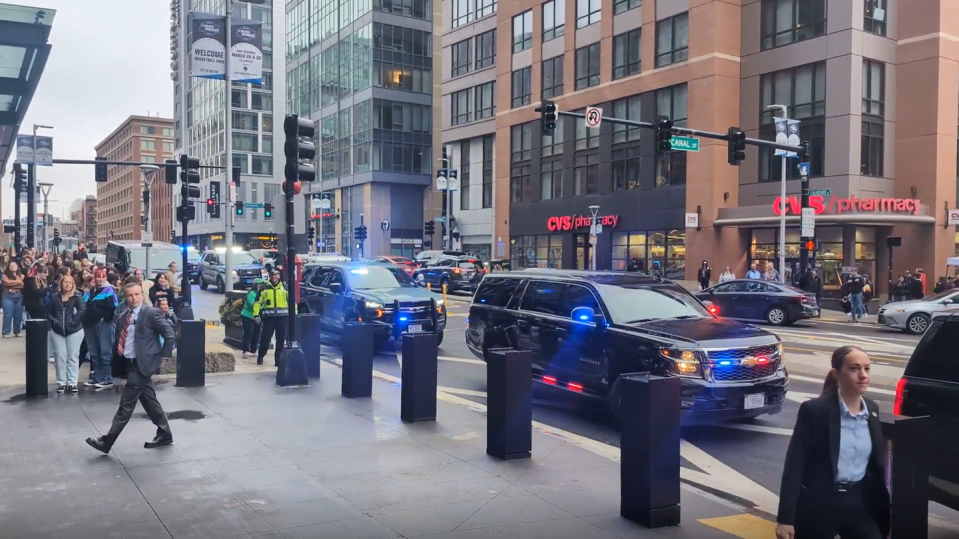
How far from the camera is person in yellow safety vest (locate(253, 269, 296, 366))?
13742mm

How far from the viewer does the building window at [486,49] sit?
57688 mm

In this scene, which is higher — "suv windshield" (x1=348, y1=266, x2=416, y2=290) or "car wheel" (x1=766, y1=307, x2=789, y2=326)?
"suv windshield" (x1=348, y1=266, x2=416, y2=290)

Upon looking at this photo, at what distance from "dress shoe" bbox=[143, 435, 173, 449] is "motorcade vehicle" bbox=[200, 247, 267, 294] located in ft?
82.7

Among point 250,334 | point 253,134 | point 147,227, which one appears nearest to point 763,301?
point 250,334

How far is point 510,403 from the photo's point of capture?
7641 mm

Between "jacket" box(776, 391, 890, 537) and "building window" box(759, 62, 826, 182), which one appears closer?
"jacket" box(776, 391, 890, 537)

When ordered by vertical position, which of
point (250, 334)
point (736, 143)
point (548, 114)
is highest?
point (548, 114)

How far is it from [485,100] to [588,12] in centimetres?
1303

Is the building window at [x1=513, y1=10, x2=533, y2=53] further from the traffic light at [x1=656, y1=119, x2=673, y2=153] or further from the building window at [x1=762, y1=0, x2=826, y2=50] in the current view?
the traffic light at [x1=656, y1=119, x2=673, y2=153]

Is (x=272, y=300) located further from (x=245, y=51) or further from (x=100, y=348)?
(x=245, y=51)

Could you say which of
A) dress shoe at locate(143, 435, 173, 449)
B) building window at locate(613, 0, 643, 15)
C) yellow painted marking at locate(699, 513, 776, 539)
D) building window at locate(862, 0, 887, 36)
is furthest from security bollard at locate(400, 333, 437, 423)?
building window at locate(613, 0, 643, 15)

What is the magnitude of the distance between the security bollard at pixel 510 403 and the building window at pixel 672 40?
121 ft

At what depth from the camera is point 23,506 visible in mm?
6016

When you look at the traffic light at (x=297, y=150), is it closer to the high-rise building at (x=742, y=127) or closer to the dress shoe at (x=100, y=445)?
the dress shoe at (x=100, y=445)
